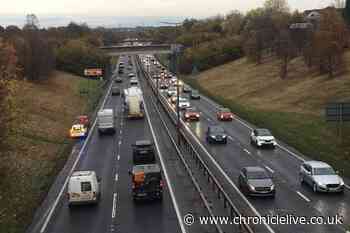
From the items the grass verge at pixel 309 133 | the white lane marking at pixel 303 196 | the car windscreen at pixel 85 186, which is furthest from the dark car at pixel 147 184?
the grass verge at pixel 309 133

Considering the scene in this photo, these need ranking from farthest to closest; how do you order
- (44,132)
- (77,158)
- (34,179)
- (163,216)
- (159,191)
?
(44,132) < (77,158) < (34,179) < (159,191) < (163,216)

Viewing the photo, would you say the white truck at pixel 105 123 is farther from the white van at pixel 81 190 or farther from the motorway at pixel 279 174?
the white van at pixel 81 190

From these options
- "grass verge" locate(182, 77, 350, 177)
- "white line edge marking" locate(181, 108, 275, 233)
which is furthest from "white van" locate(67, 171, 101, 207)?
"grass verge" locate(182, 77, 350, 177)

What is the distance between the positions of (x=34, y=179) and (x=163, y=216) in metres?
12.4

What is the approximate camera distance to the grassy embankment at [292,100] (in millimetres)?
41625

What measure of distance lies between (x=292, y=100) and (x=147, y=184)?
4653cm

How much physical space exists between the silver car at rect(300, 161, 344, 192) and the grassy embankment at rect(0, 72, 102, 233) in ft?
48.5

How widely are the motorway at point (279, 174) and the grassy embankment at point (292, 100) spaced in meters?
2.30

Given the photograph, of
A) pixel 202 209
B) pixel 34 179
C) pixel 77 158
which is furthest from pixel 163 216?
pixel 77 158

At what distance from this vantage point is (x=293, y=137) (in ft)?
152

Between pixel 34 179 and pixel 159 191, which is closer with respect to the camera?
pixel 159 191

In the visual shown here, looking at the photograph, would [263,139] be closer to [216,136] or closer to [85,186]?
[216,136]

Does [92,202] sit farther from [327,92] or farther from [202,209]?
[327,92]

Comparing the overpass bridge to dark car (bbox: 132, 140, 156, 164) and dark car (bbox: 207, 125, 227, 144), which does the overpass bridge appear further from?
dark car (bbox: 132, 140, 156, 164)
